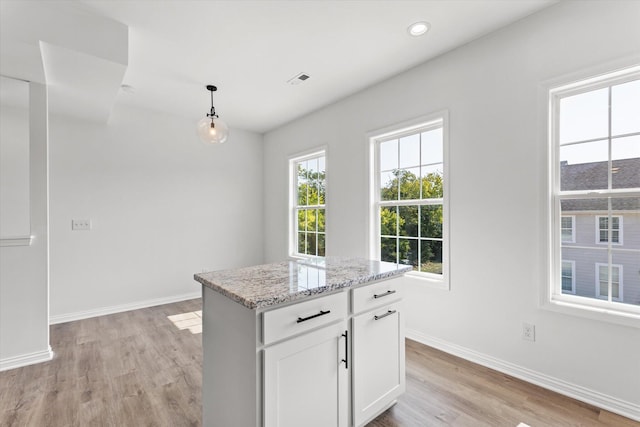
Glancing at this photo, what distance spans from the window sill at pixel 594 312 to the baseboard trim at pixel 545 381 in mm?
473

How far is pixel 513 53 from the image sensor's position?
7.42 feet

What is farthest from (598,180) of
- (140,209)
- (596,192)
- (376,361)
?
→ (140,209)

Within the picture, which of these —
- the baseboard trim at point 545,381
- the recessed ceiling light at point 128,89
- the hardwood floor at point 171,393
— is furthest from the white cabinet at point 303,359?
the recessed ceiling light at point 128,89

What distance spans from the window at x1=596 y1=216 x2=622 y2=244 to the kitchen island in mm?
1396

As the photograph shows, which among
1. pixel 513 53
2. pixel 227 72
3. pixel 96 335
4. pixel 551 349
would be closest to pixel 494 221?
pixel 551 349

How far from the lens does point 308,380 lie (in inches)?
54.2

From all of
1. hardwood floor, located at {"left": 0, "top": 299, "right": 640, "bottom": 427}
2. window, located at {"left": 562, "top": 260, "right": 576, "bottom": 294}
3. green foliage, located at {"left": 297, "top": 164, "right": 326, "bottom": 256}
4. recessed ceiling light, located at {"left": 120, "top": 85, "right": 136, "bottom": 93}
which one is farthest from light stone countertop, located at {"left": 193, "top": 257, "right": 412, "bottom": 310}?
recessed ceiling light, located at {"left": 120, "top": 85, "right": 136, "bottom": 93}

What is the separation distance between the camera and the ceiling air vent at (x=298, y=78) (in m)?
3.12

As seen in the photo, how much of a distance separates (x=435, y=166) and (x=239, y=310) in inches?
91.0

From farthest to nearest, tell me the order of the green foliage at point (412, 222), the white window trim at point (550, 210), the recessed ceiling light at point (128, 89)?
the recessed ceiling light at point (128, 89), the green foliage at point (412, 222), the white window trim at point (550, 210)

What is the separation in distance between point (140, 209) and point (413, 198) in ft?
11.6

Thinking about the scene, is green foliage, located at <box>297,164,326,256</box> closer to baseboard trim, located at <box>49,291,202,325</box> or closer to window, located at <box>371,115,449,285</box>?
window, located at <box>371,115,449,285</box>

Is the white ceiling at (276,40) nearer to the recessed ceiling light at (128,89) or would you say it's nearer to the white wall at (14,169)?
the recessed ceiling light at (128,89)

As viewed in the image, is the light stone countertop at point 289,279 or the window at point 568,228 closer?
the light stone countertop at point 289,279
